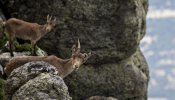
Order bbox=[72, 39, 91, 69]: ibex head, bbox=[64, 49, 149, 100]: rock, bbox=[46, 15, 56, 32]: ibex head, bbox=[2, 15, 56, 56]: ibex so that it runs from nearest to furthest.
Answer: bbox=[72, 39, 91, 69]: ibex head → bbox=[2, 15, 56, 56]: ibex → bbox=[46, 15, 56, 32]: ibex head → bbox=[64, 49, 149, 100]: rock

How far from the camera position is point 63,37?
42281 millimetres

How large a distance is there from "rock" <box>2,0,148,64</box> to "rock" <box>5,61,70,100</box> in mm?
17974

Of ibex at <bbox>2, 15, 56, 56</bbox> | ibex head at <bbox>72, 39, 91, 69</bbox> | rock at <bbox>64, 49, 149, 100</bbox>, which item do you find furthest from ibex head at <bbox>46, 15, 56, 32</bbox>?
rock at <bbox>64, 49, 149, 100</bbox>

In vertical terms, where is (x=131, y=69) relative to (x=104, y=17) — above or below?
below

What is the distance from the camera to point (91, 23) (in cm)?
4281

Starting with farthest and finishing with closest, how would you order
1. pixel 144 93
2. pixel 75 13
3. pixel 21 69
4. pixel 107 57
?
pixel 144 93 → pixel 107 57 → pixel 75 13 → pixel 21 69

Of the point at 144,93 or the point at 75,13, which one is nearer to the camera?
the point at 75,13

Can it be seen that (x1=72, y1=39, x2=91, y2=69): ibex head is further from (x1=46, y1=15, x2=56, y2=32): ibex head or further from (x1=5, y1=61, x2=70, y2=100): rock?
(x1=46, y1=15, x2=56, y2=32): ibex head

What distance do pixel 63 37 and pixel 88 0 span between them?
3313 millimetres

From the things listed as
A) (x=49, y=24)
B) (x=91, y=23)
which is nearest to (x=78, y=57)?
(x=49, y=24)

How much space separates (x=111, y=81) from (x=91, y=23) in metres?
5.43

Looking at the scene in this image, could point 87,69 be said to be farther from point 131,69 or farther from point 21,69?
point 21,69

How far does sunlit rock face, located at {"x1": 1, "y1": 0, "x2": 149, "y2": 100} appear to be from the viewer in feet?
137

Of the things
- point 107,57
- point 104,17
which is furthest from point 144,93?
point 104,17
